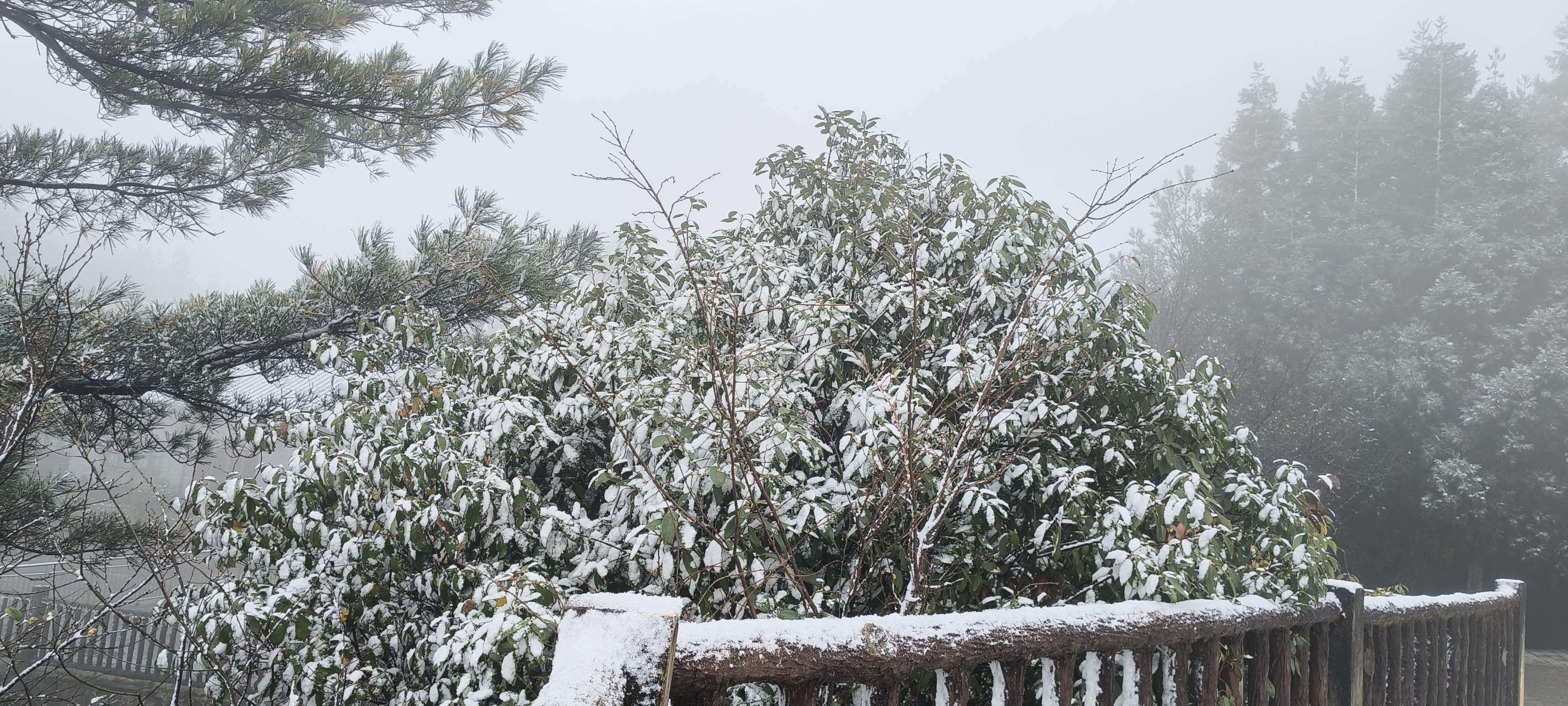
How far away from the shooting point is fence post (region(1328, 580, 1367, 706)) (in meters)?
1.98

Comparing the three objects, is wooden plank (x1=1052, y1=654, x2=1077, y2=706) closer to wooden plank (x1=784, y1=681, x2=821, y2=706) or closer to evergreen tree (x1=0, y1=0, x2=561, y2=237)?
wooden plank (x1=784, y1=681, x2=821, y2=706)

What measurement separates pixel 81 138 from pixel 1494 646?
7.82 metres

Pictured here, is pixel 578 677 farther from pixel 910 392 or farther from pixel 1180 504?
pixel 1180 504

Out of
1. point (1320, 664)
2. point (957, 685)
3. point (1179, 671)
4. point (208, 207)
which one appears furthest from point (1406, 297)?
point (208, 207)

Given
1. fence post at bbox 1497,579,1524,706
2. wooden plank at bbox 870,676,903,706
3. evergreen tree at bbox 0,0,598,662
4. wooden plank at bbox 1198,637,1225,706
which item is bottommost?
fence post at bbox 1497,579,1524,706

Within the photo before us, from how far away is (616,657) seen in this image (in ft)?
2.68

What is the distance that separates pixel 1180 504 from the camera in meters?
1.93

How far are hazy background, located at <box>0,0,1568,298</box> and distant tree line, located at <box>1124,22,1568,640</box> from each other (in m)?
2.73

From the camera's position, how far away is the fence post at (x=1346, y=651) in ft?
6.48

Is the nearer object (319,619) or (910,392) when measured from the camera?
(910,392)

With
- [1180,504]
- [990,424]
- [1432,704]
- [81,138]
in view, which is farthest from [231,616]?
[81,138]

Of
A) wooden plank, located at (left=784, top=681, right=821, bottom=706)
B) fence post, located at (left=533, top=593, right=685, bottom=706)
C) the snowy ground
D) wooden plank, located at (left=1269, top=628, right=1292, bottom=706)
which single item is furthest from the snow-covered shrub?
the snowy ground

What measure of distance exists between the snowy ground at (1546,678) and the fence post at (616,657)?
9662mm

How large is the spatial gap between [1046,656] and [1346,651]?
132 cm
